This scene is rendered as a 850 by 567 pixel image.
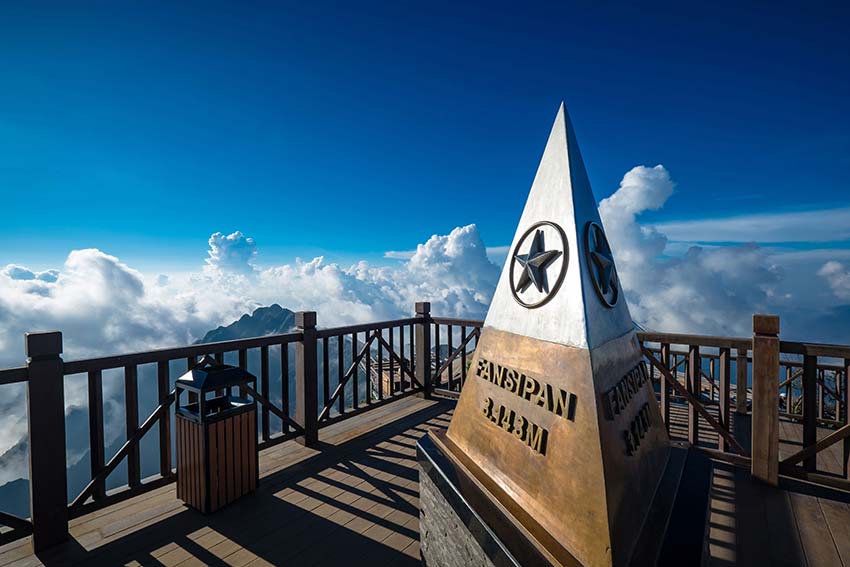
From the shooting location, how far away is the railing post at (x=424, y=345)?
660cm

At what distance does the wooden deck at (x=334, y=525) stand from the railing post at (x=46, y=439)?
19cm

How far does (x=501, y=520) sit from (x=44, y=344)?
→ 11.4 ft

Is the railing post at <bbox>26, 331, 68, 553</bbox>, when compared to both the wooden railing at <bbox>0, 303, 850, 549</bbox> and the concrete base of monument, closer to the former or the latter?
the wooden railing at <bbox>0, 303, 850, 549</bbox>

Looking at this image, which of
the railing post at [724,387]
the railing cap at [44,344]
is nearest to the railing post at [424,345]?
the railing post at [724,387]

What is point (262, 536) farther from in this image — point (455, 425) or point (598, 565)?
point (598, 565)

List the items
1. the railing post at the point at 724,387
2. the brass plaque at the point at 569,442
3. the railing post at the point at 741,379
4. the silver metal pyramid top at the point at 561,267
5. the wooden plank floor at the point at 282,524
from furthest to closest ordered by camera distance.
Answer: the railing post at the point at 741,379
the railing post at the point at 724,387
the wooden plank floor at the point at 282,524
the silver metal pyramid top at the point at 561,267
the brass plaque at the point at 569,442

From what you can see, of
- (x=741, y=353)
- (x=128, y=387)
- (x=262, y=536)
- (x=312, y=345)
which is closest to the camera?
(x=262, y=536)

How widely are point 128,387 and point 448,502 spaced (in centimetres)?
297

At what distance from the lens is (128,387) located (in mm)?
3402

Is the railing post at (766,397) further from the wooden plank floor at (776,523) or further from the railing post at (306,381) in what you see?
the railing post at (306,381)

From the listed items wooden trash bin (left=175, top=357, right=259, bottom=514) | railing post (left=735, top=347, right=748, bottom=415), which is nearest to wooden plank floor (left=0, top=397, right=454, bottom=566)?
wooden trash bin (left=175, top=357, right=259, bottom=514)

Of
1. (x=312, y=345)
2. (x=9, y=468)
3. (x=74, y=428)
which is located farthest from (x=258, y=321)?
(x=312, y=345)

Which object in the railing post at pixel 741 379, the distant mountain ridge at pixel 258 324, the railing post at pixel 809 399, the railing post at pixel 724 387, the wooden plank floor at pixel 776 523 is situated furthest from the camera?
the distant mountain ridge at pixel 258 324

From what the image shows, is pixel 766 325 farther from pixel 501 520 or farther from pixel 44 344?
pixel 44 344
